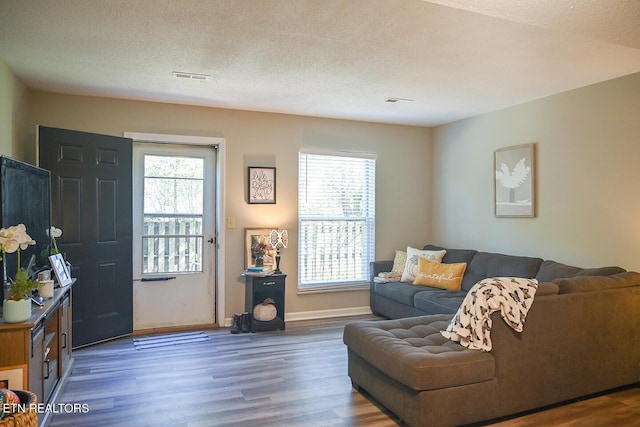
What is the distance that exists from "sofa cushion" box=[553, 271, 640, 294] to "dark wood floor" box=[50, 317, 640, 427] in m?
0.79

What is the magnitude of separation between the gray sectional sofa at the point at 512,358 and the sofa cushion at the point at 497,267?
2.53ft

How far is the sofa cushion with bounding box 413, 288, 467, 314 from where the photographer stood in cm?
402

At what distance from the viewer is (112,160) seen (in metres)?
4.29

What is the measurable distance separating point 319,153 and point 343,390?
298cm

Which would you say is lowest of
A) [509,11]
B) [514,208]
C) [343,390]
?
[343,390]

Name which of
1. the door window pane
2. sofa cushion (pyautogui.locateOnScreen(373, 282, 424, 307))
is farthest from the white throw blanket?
the door window pane


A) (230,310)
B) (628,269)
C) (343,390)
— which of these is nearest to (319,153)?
(230,310)

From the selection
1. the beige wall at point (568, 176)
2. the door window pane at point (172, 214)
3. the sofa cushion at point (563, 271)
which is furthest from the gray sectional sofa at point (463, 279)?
the door window pane at point (172, 214)

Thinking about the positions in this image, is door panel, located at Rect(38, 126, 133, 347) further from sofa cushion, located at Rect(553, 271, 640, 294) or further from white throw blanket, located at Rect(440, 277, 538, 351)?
sofa cushion, located at Rect(553, 271, 640, 294)

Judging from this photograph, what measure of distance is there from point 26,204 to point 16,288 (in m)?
0.85

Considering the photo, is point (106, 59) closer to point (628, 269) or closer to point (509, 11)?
point (509, 11)

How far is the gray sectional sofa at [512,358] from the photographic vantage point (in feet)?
8.22

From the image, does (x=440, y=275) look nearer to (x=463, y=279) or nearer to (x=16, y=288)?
(x=463, y=279)

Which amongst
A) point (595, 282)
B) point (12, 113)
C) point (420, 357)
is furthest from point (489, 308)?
point (12, 113)
